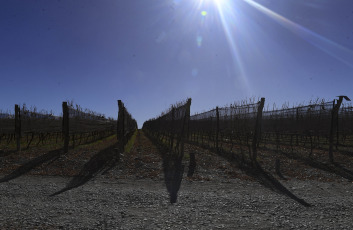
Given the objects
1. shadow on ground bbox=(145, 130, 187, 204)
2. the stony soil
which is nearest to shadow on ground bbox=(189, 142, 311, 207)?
the stony soil

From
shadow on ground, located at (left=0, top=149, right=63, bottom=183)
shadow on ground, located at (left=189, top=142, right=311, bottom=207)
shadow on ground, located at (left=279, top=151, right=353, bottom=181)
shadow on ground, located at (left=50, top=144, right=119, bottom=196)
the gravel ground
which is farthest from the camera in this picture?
shadow on ground, located at (left=279, top=151, right=353, bottom=181)

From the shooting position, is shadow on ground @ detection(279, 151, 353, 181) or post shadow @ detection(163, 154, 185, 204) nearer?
post shadow @ detection(163, 154, 185, 204)

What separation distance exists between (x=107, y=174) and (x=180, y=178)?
194 cm

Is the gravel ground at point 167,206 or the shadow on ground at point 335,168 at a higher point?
the shadow on ground at point 335,168

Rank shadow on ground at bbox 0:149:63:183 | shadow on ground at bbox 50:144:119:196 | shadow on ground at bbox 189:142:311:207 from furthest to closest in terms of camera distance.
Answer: shadow on ground at bbox 0:149:63:183 → shadow on ground at bbox 50:144:119:196 → shadow on ground at bbox 189:142:311:207

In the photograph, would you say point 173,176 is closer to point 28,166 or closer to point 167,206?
point 167,206

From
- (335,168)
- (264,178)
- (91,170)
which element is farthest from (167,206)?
(335,168)

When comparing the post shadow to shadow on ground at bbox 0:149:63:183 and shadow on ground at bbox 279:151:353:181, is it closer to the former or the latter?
shadow on ground at bbox 0:149:63:183

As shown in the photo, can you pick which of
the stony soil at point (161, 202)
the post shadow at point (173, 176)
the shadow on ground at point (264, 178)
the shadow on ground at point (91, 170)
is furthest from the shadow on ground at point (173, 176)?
the shadow on ground at point (264, 178)

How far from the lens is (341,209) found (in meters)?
3.79

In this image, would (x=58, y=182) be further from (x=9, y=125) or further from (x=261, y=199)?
(x=9, y=125)

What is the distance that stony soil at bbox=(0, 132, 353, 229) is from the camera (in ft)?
10.4

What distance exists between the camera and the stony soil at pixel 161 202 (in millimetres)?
3168

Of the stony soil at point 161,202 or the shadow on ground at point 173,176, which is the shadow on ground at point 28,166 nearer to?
the stony soil at point 161,202
